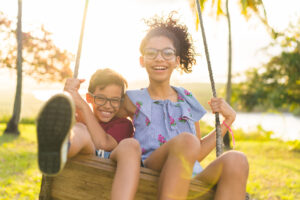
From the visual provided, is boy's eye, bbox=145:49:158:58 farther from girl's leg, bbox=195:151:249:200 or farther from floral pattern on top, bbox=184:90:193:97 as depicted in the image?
girl's leg, bbox=195:151:249:200

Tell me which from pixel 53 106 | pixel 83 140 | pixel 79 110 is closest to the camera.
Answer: pixel 53 106

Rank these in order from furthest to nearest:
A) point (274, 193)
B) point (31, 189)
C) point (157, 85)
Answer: point (274, 193) → point (31, 189) → point (157, 85)

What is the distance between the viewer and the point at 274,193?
513 centimetres

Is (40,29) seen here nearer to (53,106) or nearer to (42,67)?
(42,67)

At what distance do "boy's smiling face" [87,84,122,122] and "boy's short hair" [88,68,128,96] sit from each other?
3cm

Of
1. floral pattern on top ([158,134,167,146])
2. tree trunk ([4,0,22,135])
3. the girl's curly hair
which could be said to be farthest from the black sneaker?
tree trunk ([4,0,22,135])

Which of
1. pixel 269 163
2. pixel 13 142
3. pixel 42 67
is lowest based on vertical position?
pixel 13 142

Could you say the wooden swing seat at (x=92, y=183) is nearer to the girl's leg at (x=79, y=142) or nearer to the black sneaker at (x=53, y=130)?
the girl's leg at (x=79, y=142)

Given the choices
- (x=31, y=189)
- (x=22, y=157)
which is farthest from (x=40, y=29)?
(x=31, y=189)

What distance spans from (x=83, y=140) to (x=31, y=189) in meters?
2.89

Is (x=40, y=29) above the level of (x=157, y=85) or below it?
above

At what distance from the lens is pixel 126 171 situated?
1.84 meters

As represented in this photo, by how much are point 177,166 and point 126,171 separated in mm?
282

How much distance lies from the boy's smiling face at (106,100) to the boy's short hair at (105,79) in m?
0.03
